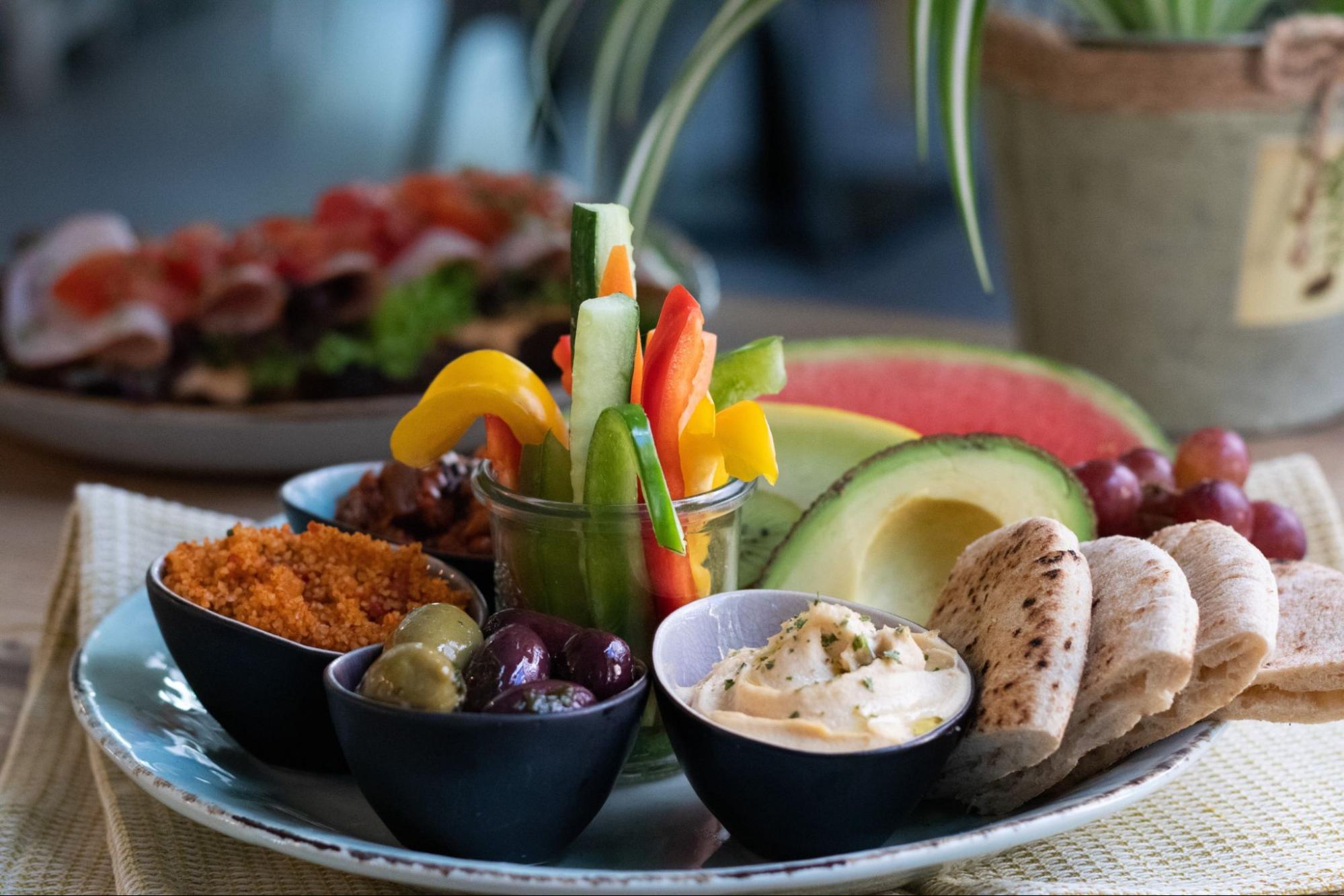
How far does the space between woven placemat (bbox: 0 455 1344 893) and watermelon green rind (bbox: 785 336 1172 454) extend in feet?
1.58

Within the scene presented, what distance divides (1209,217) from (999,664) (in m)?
1.25

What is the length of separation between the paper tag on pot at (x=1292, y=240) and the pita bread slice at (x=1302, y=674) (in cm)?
102

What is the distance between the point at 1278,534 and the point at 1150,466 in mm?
150

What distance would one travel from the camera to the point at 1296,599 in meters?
1.16

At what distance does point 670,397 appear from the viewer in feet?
3.58

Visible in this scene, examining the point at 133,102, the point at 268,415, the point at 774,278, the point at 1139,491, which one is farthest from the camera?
the point at 133,102

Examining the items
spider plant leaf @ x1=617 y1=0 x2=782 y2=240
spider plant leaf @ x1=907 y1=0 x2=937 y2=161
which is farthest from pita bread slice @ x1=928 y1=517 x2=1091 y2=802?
spider plant leaf @ x1=617 y1=0 x2=782 y2=240

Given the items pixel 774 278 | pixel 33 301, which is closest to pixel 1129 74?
pixel 33 301

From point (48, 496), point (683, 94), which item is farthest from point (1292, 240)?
point (48, 496)

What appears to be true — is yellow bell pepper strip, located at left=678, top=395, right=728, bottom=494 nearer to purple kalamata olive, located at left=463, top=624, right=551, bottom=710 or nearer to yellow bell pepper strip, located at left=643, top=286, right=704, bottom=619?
yellow bell pepper strip, located at left=643, top=286, right=704, bottom=619

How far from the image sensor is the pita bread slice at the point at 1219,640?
3.23ft

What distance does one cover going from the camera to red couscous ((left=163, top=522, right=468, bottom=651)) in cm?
109

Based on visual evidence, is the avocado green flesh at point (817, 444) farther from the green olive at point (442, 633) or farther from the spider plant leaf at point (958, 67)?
the green olive at point (442, 633)

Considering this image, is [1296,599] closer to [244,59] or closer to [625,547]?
[625,547]
